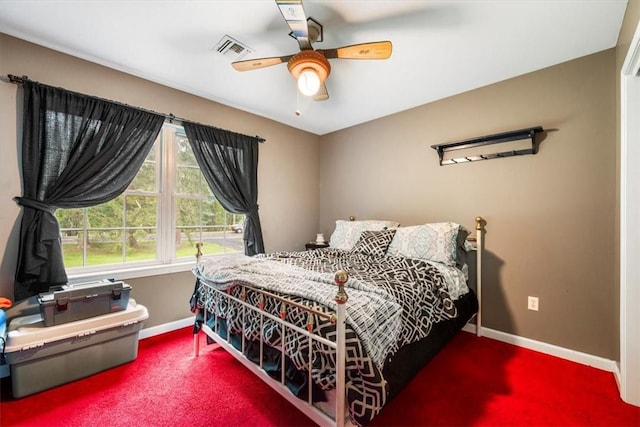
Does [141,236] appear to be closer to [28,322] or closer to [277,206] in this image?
[28,322]

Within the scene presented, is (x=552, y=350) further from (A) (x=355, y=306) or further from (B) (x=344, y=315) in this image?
(B) (x=344, y=315)

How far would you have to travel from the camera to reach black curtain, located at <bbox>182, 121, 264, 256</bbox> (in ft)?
9.30

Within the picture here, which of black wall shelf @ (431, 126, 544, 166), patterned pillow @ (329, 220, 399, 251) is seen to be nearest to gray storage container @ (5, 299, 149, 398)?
patterned pillow @ (329, 220, 399, 251)

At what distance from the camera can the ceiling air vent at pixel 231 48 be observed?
6.51ft

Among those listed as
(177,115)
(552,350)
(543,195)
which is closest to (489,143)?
(543,195)

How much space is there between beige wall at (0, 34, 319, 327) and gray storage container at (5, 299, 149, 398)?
46 cm

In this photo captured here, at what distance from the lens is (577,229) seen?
Answer: 6.98ft

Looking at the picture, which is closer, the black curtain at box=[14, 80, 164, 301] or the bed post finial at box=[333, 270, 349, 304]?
the bed post finial at box=[333, 270, 349, 304]

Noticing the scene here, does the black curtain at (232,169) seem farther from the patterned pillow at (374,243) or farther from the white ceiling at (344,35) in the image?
the patterned pillow at (374,243)

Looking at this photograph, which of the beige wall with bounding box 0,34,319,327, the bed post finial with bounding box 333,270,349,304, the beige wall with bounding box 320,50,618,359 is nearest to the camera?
the bed post finial with bounding box 333,270,349,304

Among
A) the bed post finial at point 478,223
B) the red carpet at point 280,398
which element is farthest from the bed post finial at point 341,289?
the bed post finial at point 478,223

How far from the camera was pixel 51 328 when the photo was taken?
1.75m

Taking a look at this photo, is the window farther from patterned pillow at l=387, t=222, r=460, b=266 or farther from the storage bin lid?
patterned pillow at l=387, t=222, r=460, b=266

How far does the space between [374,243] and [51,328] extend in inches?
101
